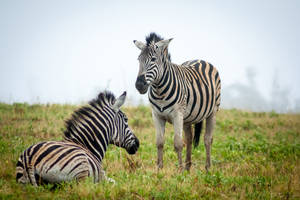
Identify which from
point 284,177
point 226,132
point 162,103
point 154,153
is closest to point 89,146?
point 162,103

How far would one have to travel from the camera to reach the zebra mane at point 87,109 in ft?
15.8

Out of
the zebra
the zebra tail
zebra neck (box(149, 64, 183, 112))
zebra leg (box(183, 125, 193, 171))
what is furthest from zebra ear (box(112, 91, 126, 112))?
the zebra tail

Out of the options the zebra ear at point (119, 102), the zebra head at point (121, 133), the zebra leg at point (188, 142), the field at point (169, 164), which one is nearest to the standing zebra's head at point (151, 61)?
the zebra ear at point (119, 102)

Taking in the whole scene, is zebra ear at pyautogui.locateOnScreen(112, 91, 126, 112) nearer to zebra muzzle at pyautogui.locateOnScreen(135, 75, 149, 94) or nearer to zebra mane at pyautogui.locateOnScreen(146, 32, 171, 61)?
zebra muzzle at pyautogui.locateOnScreen(135, 75, 149, 94)

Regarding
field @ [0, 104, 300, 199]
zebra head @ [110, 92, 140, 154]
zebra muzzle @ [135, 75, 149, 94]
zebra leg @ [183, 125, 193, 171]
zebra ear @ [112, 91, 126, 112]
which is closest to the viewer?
field @ [0, 104, 300, 199]

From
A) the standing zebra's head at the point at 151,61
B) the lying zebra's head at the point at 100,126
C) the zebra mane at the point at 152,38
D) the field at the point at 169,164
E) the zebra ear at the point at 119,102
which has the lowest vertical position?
the field at the point at 169,164

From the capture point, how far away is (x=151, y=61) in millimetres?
5699

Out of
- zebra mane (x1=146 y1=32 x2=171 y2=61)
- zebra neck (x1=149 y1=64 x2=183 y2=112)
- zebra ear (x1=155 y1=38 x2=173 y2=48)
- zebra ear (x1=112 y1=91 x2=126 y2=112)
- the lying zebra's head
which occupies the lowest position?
the lying zebra's head

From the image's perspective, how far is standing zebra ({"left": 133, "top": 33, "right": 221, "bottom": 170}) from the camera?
5.69 meters

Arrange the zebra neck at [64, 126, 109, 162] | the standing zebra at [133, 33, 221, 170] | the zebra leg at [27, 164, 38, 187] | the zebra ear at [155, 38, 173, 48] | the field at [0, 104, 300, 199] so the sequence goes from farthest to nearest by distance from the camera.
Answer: the zebra ear at [155, 38, 173, 48] → the standing zebra at [133, 33, 221, 170] → the zebra neck at [64, 126, 109, 162] → the field at [0, 104, 300, 199] → the zebra leg at [27, 164, 38, 187]

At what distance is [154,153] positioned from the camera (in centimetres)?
747

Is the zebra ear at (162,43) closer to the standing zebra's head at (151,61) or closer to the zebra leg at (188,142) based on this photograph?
the standing zebra's head at (151,61)

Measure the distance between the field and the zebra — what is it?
7.3 inches

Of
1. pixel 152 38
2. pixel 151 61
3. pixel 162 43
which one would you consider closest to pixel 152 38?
pixel 152 38
